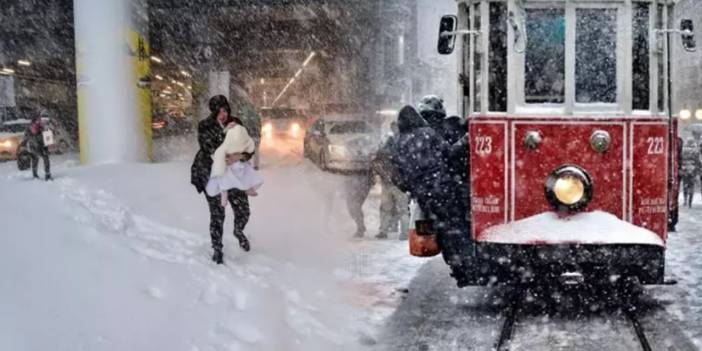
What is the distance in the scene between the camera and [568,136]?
24.7 ft

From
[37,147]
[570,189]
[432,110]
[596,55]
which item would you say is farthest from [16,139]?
[570,189]

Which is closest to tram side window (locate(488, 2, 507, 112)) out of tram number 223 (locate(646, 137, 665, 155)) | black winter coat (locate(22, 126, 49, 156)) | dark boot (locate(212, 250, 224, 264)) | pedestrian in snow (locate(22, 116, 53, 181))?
tram number 223 (locate(646, 137, 665, 155))

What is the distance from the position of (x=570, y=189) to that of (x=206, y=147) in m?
3.69

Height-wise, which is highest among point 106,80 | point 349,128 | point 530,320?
point 106,80

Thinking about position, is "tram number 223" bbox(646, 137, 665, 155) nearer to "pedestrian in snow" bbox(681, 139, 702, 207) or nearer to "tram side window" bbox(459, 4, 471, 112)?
"tram side window" bbox(459, 4, 471, 112)

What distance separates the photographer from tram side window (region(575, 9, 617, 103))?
7.67 m

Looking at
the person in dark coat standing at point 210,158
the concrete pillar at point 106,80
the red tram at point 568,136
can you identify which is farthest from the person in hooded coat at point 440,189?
the concrete pillar at point 106,80

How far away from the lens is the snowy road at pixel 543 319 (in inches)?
275

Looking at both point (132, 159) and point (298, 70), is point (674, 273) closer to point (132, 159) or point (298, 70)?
point (132, 159)

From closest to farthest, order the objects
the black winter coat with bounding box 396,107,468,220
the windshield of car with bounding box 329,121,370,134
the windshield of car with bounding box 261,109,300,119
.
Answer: the black winter coat with bounding box 396,107,468,220
the windshield of car with bounding box 329,121,370,134
the windshield of car with bounding box 261,109,300,119

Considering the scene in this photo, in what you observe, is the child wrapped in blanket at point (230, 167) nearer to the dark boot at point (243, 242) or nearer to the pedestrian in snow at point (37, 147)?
the dark boot at point (243, 242)

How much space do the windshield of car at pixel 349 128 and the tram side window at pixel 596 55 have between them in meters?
16.4

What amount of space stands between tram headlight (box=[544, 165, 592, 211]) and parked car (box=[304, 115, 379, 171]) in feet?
40.9

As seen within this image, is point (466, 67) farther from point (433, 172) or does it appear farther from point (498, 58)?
point (433, 172)
